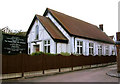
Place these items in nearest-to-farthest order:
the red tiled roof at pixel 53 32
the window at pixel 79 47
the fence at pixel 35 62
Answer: the fence at pixel 35 62 → the red tiled roof at pixel 53 32 → the window at pixel 79 47

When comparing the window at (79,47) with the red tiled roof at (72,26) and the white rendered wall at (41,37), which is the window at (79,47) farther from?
the white rendered wall at (41,37)

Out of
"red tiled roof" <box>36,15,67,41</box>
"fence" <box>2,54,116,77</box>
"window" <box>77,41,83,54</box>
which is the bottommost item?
"fence" <box>2,54,116,77</box>

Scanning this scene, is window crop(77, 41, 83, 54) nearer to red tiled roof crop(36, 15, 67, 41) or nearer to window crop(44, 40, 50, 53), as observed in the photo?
red tiled roof crop(36, 15, 67, 41)

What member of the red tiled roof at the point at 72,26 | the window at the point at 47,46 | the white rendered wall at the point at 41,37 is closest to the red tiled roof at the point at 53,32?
the white rendered wall at the point at 41,37

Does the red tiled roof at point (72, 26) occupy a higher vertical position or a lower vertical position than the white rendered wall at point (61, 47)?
higher

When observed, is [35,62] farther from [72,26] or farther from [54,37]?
[72,26]

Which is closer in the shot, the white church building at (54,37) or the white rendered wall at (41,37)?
the white rendered wall at (41,37)

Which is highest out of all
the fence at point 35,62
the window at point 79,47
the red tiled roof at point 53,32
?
the red tiled roof at point 53,32

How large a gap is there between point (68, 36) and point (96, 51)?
369 inches

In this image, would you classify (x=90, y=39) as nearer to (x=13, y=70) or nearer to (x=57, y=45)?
(x=57, y=45)

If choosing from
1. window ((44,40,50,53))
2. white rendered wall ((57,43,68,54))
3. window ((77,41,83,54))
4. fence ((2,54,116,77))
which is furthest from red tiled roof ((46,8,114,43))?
fence ((2,54,116,77))

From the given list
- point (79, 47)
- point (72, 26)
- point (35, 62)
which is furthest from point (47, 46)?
point (35, 62)

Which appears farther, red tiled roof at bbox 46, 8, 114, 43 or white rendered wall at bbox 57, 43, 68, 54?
red tiled roof at bbox 46, 8, 114, 43

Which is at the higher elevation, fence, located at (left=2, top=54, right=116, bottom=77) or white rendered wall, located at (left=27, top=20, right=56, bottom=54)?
white rendered wall, located at (left=27, top=20, right=56, bottom=54)
